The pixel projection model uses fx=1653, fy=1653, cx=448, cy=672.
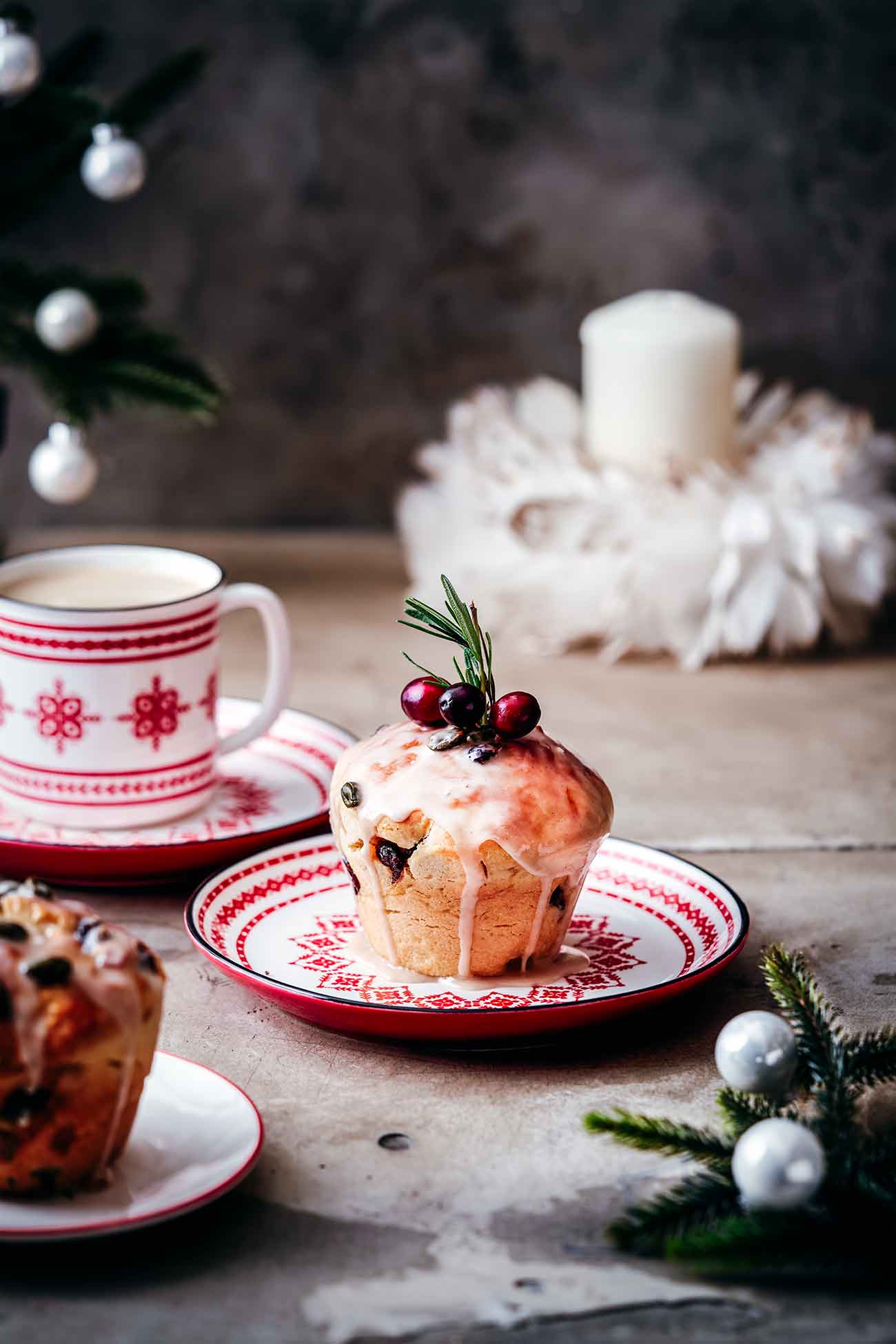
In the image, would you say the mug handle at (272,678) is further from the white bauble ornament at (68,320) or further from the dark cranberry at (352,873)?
the white bauble ornament at (68,320)

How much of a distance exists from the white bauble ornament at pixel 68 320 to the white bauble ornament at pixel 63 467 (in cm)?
9

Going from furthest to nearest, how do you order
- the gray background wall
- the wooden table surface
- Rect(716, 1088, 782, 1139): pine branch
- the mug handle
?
the gray background wall < the mug handle < Rect(716, 1088, 782, 1139): pine branch < the wooden table surface

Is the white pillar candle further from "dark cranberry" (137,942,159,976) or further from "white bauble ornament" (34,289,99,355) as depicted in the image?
"dark cranberry" (137,942,159,976)

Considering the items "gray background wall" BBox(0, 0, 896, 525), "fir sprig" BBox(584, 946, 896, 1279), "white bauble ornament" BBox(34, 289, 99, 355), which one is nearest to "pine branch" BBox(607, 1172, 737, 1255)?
"fir sprig" BBox(584, 946, 896, 1279)

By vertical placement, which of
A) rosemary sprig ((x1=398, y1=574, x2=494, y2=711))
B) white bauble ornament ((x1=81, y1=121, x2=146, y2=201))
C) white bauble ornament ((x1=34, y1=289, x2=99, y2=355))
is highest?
white bauble ornament ((x1=81, y1=121, x2=146, y2=201))

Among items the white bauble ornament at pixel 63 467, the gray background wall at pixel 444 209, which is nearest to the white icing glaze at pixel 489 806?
the white bauble ornament at pixel 63 467

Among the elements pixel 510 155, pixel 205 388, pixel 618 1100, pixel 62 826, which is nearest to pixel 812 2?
pixel 510 155

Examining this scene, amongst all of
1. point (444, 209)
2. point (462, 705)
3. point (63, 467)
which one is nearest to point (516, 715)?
point (462, 705)

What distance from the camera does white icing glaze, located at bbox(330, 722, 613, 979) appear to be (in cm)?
85

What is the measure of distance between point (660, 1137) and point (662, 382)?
44.2 inches

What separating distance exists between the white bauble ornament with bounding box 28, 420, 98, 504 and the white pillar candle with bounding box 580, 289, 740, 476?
22.0 inches

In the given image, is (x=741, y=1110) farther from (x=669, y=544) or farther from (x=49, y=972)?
(x=669, y=544)

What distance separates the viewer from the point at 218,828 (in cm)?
107

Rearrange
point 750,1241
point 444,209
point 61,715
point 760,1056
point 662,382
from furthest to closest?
point 444,209, point 662,382, point 61,715, point 760,1056, point 750,1241
